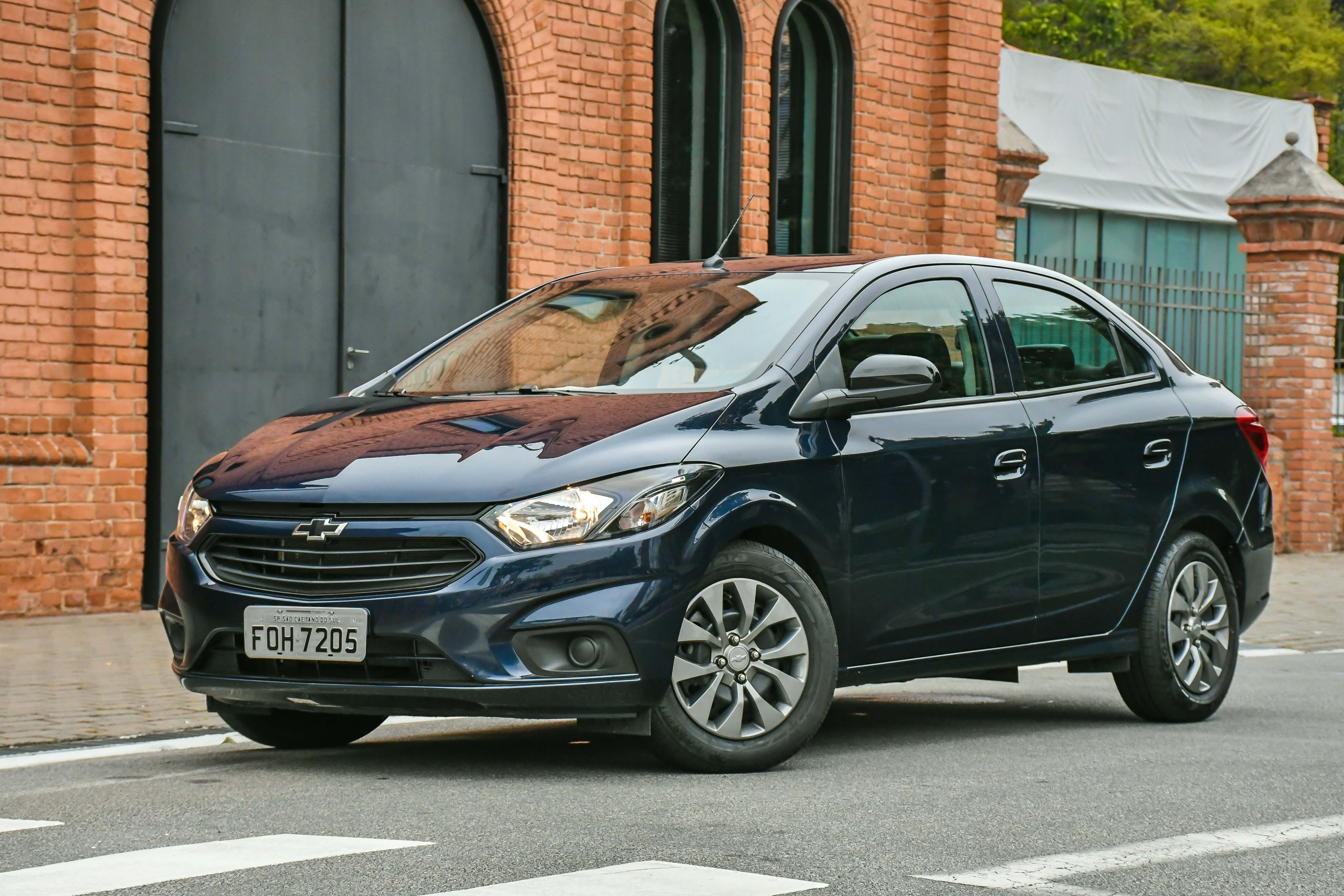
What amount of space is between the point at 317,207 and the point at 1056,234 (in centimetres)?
1975

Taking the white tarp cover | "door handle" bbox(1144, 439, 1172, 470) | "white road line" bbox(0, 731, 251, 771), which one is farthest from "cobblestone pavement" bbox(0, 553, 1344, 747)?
the white tarp cover

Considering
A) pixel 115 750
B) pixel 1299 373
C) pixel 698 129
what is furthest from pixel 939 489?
pixel 1299 373

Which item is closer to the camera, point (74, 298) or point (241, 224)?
point (74, 298)

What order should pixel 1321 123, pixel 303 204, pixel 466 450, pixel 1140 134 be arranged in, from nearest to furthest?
pixel 466 450 → pixel 303 204 → pixel 1140 134 → pixel 1321 123

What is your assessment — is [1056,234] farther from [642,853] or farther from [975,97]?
[642,853]

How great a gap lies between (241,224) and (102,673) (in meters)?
4.17

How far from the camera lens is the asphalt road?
4.69 m

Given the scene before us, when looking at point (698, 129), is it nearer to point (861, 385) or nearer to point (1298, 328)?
point (1298, 328)

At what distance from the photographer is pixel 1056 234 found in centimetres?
3111

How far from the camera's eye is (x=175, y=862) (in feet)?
15.7

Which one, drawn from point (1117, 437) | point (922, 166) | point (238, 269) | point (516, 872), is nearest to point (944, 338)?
point (1117, 437)

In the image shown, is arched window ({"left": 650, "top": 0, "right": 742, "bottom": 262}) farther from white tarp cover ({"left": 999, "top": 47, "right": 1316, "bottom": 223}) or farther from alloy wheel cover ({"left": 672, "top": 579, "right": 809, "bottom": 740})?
white tarp cover ({"left": 999, "top": 47, "right": 1316, "bottom": 223})

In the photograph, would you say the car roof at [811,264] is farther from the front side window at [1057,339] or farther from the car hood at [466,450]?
the car hood at [466,450]

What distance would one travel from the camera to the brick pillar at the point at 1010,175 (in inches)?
723
